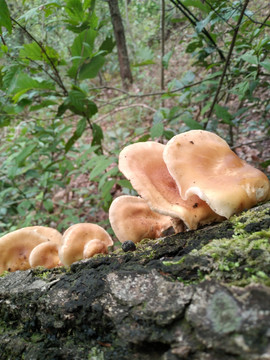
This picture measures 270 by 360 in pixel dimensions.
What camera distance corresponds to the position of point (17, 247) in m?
2.54

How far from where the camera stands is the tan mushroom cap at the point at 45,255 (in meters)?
2.32

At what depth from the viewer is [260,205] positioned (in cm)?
181

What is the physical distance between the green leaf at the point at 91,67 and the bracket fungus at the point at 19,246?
2267 mm

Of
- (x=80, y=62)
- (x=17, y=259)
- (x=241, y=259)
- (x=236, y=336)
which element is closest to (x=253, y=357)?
(x=236, y=336)

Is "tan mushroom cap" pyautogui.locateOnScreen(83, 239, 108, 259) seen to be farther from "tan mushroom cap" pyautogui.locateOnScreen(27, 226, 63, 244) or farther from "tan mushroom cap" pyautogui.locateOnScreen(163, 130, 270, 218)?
"tan mushroom cap" pyautogui.locateOnScreen(163, 130, 270, 218)

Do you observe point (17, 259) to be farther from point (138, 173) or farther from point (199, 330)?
point (199, 330)

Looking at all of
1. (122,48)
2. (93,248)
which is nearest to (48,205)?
(93,248)

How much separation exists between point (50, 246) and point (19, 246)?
0.36 m

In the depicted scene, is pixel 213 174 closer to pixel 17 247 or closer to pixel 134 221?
pixel 134 221

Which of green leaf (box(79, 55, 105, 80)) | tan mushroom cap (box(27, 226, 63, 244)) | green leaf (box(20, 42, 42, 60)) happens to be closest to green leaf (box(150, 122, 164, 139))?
green leaf (box(79, 55, 105, 80))

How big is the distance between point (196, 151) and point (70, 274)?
1.21m

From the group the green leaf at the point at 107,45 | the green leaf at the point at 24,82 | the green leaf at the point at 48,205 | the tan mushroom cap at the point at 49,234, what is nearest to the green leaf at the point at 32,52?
the green leaf at the point at 24,82

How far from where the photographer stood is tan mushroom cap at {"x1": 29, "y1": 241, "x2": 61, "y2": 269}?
232 centimetres

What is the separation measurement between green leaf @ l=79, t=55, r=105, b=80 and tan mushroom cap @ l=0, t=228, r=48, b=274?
229cm
